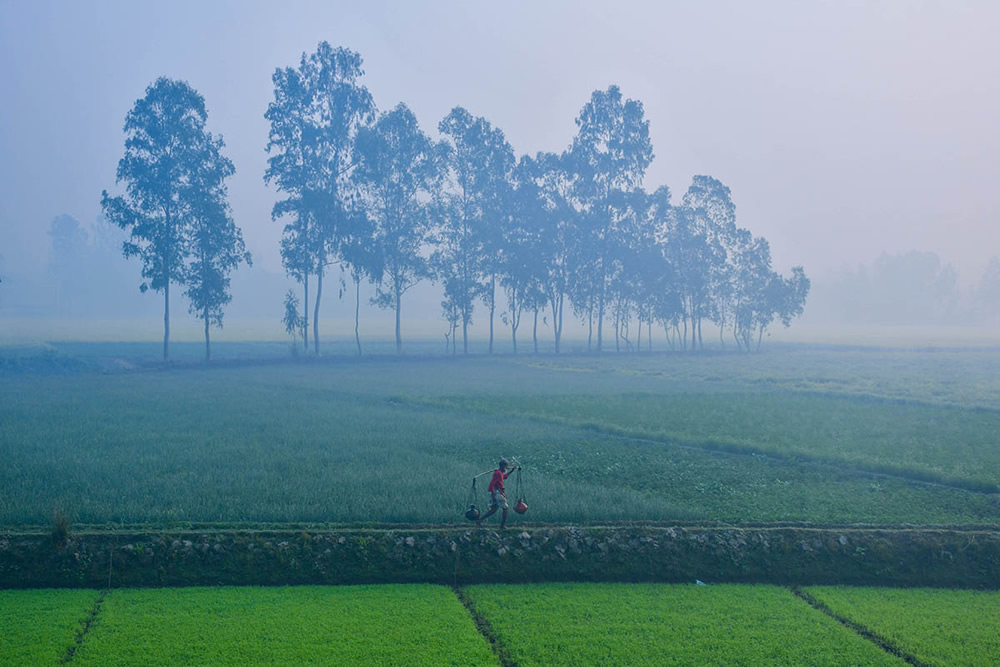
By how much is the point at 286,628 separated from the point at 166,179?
169ft

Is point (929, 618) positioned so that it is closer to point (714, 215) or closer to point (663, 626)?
point (663, 626)

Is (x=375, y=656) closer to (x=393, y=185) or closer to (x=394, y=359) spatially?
(x=394, y=359)

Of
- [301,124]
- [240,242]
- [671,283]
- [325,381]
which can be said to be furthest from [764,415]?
[671,283]

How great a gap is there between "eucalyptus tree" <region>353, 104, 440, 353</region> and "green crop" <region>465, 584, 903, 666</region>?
5361cm

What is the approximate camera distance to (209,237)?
55.1 metres

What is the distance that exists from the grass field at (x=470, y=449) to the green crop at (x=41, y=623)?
286 cm

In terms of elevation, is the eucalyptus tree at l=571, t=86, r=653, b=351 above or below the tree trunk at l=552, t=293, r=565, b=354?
above

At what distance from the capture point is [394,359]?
202 feet

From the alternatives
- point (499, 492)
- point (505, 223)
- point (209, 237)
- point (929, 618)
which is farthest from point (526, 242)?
point (929, 618)

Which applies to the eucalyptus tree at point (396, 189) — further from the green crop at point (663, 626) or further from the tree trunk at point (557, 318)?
the green crop at point (663, 626)

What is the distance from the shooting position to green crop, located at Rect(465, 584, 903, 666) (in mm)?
9011

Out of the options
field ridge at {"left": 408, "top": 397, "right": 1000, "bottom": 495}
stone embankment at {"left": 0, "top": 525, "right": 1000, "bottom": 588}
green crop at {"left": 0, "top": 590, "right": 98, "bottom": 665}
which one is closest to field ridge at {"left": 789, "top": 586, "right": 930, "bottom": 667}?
stone embankment at {"left": 0, "top": 525, "right": 1000, "bottom": 588}

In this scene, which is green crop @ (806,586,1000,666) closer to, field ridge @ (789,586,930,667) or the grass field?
field ridge @ (789,586,930,667)

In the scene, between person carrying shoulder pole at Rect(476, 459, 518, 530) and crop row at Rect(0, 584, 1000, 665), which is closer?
crop row at Rect(0, 584, 1000, 665)
